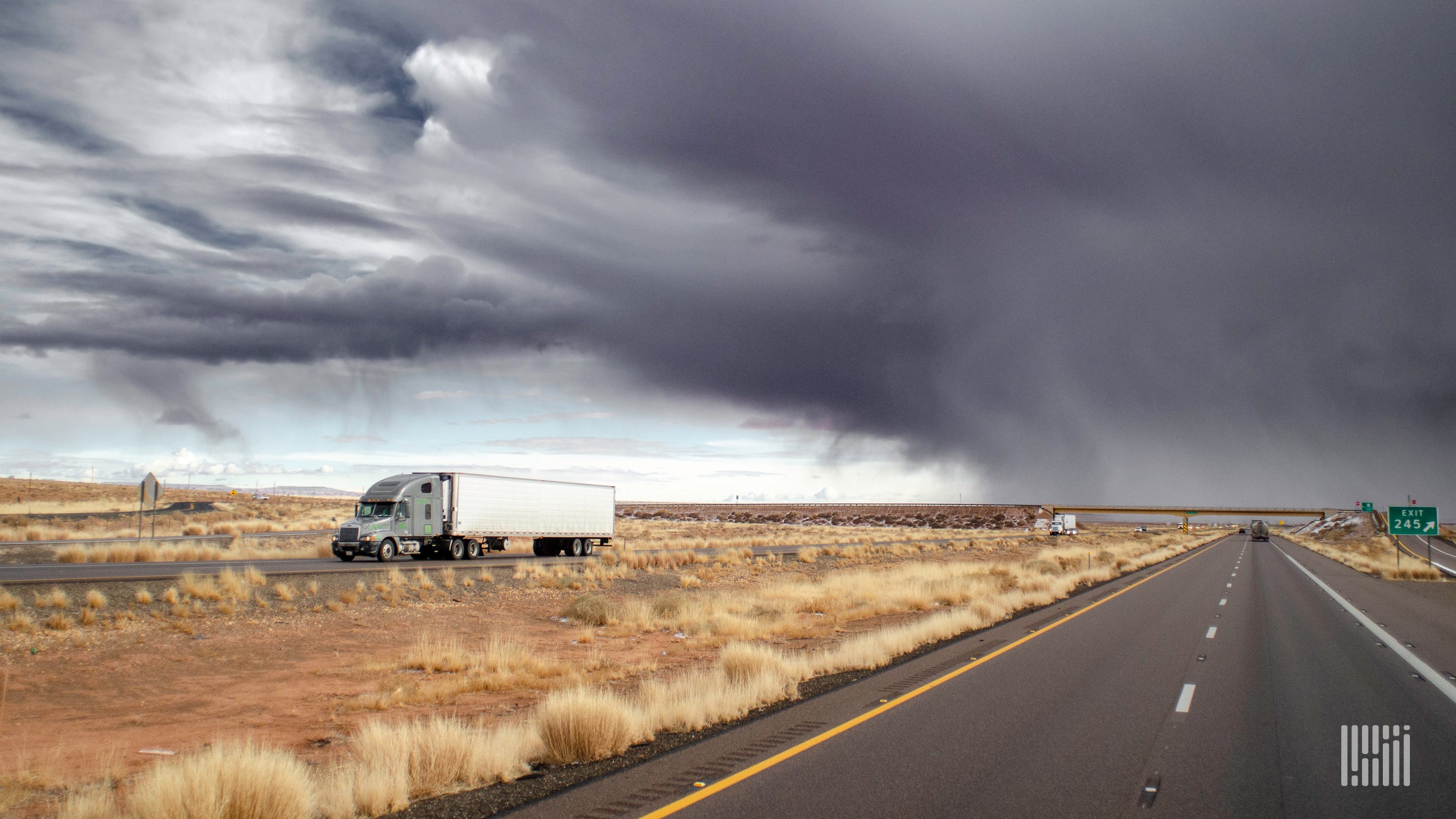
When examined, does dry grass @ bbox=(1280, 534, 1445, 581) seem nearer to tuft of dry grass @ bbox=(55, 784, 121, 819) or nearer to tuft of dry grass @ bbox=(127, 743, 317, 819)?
tuft of dry grass @ bbox=(127, 743, 317, 819)

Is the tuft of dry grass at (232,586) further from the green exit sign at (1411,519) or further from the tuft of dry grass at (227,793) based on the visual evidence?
the green exit sign at (1411,519)

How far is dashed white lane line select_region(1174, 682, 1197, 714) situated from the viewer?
1018 centimetres

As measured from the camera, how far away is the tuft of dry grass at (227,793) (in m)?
6.33

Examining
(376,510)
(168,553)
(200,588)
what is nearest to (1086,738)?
(200,588)

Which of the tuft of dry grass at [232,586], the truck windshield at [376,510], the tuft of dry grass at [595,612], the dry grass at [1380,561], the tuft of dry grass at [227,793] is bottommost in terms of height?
the dry grass at [1380,561]

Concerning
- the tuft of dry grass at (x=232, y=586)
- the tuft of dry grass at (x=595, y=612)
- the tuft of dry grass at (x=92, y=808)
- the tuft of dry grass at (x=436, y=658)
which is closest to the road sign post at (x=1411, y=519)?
the tuft of dry grass at (x=595, y=612)

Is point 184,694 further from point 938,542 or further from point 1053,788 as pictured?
point 938,542

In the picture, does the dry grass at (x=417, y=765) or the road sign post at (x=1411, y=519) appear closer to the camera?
the dry grass at (x=417, y=765)

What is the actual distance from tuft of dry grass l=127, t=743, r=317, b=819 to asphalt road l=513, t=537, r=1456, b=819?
195cm

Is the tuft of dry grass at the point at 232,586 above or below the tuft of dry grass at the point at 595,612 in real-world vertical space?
above

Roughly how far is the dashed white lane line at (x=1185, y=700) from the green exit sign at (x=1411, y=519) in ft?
131

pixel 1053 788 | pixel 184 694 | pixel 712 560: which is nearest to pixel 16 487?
pixel 712 560

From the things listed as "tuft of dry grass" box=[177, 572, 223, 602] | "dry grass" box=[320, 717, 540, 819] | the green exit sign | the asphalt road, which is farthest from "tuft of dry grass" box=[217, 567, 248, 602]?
the green exit sign

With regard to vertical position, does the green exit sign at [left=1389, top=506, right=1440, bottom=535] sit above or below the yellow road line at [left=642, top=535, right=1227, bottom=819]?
above
